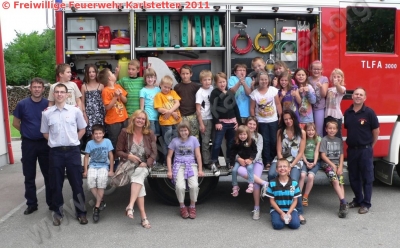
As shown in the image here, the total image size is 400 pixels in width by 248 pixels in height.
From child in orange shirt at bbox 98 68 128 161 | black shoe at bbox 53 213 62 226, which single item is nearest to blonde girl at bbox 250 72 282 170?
child in orange shirt at bbox 98 68 128 161

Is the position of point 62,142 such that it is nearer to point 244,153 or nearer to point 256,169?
point 244,153

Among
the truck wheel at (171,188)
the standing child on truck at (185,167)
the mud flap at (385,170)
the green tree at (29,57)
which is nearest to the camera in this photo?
the standing child on truck at (185,167)

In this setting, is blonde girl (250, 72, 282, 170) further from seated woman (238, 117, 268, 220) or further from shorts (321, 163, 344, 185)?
shorts (321, 163, 344, 185)

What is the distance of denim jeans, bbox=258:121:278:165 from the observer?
241 inches

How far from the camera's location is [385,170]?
677 centimetres

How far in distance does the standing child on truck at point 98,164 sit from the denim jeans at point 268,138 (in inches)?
77.8

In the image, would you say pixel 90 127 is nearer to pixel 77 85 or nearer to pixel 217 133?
pixel 77 85

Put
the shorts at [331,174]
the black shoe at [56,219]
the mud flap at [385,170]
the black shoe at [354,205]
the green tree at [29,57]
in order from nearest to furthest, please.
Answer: the black shoe at [56,219] → the shorts at [331,174] → the black shoe at [354,205] → the mud flap at [385,170] → the green tree at [29,57]

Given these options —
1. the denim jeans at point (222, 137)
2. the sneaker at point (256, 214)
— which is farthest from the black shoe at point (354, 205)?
the denim jeans at point (222, 137)

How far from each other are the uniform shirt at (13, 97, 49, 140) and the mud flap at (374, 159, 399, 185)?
15.8 ft

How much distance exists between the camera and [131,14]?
6.23 meters

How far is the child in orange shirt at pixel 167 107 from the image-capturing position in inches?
236

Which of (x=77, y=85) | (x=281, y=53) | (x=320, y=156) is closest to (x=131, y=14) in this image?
(x=77, y=85)

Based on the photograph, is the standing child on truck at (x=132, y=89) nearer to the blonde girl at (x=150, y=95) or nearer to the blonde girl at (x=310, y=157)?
the blonde girl at (x=150, y=95)
